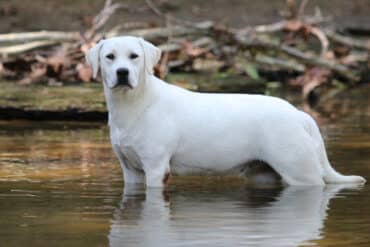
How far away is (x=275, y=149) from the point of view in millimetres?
8492

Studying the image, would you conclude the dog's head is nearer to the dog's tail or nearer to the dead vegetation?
the dog's tail

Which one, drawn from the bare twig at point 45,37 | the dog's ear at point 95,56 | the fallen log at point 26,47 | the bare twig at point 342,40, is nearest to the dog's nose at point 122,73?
the dog's ear at point 95,56

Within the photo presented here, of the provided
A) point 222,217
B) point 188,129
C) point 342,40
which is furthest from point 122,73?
point 342,40

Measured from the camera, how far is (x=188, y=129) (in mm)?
8570

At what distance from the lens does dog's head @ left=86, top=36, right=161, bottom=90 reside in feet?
27.6

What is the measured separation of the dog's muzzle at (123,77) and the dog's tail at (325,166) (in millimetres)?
1316

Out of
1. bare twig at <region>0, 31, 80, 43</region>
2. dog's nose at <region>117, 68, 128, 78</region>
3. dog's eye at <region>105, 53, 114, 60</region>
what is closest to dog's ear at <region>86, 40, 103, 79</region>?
dog's eye at <region>105, 53, 114, 60</region>

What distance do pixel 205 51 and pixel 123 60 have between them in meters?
7.14

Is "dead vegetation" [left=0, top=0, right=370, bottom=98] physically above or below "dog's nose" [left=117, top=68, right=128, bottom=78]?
below

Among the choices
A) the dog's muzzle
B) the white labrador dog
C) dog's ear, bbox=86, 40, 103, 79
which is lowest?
the white labrador dog

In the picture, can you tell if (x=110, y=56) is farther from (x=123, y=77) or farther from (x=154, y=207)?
(x=154, y=207)

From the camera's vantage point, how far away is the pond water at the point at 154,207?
662cm

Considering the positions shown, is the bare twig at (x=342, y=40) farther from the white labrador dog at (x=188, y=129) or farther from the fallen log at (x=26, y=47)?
the white labrador dog at (x=188, y=129)

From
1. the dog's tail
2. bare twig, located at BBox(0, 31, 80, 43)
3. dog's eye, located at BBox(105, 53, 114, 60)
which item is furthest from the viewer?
Answer: bare twig, located at BBox(0, 31, 80, 43)
